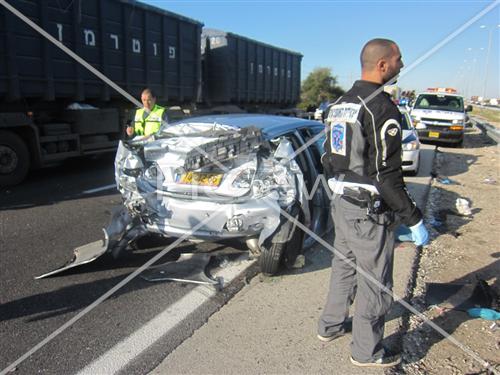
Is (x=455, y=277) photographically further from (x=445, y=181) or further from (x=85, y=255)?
(x=445, y=181)

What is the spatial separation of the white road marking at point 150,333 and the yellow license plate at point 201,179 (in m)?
0.89

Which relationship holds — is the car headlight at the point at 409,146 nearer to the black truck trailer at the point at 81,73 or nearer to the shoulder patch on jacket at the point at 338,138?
the black truck trailer at the point at 81,73

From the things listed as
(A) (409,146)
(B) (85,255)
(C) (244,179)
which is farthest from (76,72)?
(A) (409,146)

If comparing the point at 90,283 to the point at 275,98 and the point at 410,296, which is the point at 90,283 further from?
the point at 275,98

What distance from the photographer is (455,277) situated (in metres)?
4.37

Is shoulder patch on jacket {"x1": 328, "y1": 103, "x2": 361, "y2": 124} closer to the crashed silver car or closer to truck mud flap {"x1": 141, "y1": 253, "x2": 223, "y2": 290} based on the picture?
the crashed silver car

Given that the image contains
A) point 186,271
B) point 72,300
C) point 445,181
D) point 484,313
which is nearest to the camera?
point 484,313

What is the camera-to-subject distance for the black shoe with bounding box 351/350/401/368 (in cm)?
282

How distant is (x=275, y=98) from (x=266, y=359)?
16.6 m

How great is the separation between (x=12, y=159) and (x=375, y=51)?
7.30m

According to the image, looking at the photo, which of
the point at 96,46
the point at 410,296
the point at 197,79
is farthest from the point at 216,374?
the point at 197,79

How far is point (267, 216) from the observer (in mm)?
3980

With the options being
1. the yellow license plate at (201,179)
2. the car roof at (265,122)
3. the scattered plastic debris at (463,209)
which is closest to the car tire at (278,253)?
the yellow license plate at (201,179)

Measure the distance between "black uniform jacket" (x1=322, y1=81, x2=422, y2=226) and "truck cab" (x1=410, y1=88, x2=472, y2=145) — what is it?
1354 centimetres
